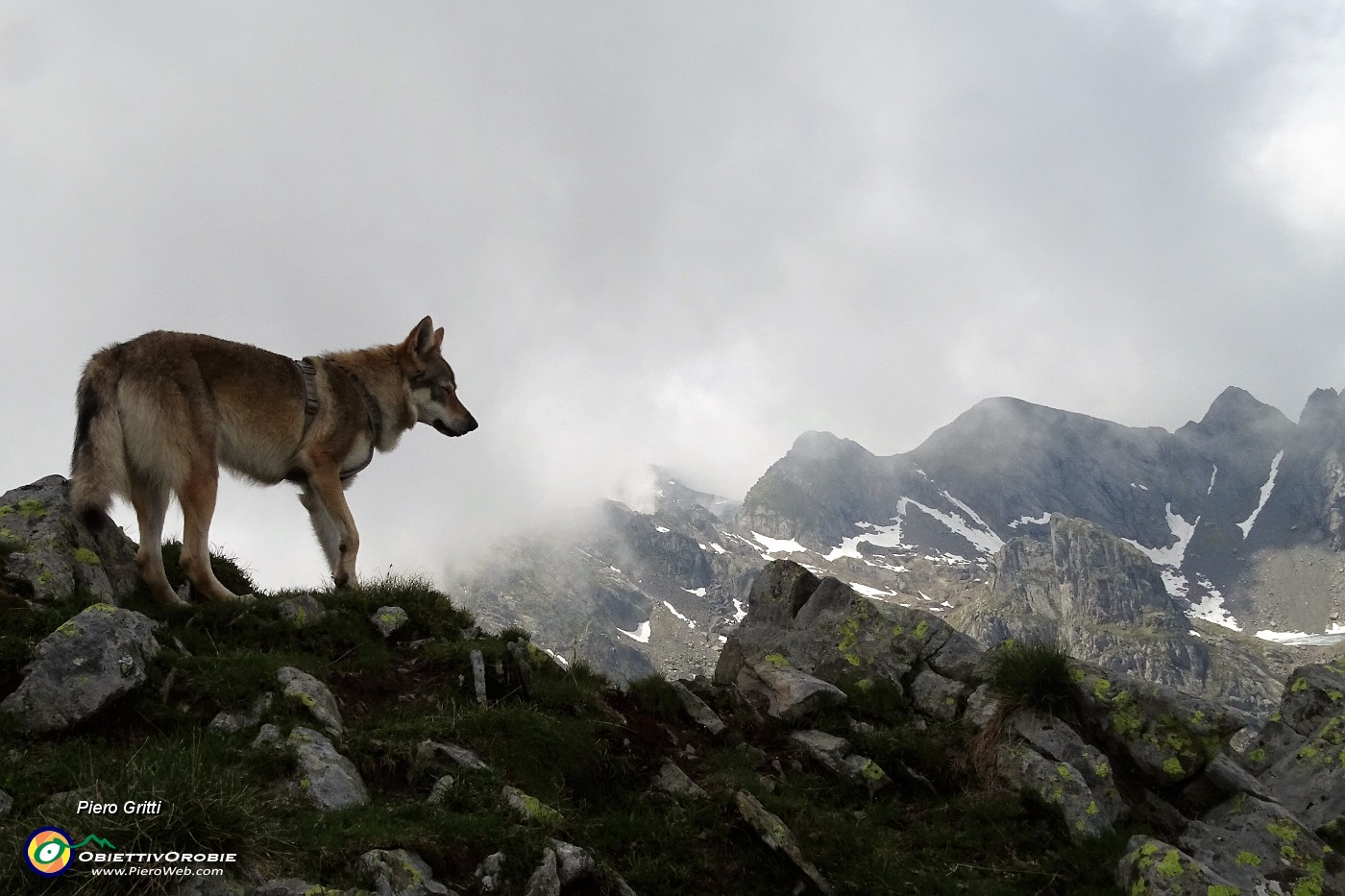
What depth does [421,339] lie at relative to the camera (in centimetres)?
1494

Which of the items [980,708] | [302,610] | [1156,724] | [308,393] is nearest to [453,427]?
[308,393]

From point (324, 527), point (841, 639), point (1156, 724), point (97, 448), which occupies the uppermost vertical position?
point (97, 448)

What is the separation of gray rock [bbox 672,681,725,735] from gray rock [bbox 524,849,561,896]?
16.7ft

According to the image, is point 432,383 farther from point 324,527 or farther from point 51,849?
point 51,849

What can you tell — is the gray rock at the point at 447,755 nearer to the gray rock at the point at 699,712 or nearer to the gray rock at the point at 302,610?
the gray rock at the point at 302,610

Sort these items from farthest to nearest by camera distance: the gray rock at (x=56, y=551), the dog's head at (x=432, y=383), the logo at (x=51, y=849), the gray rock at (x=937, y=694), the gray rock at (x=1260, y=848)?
the dog's head at (x=432, y=383)
the gray rock at (x=937, y=694)
the gray rock at (x=56, y=551)
the gray rock at (x=1260, y=848)
the logo at (x=51, y=849)

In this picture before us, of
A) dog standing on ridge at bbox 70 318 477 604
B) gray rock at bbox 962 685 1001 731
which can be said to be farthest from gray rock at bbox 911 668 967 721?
dog standing on ridge at bbox 70 318 477 604

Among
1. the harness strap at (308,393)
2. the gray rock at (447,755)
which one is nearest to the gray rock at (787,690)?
the gray rock at (447,755)

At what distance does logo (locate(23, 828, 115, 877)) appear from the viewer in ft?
17.9

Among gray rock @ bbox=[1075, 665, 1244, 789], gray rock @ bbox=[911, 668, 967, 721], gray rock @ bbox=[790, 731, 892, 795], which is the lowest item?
gray rock @ bbox=[790, 731, 892, 795]

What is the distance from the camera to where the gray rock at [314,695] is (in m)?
A: 9.35

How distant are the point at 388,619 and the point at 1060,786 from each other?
10070mm

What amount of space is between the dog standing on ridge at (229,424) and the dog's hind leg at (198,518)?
2 centimetres

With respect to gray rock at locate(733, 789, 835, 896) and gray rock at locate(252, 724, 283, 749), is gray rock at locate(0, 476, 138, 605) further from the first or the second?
gray rock at locate(733, 789, 835, 896)
